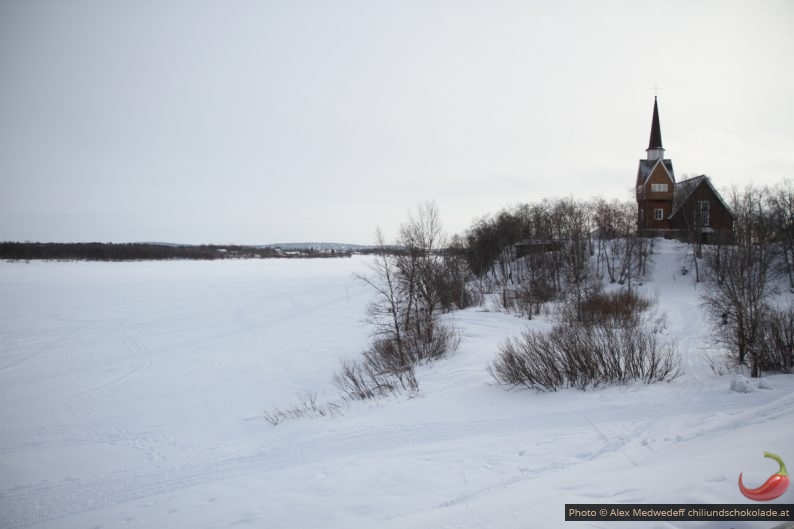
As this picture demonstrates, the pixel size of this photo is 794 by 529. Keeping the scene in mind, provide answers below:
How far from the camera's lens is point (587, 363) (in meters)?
10.8

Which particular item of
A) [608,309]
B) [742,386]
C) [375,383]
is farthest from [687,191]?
[375,383]

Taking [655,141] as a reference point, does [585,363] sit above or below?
below

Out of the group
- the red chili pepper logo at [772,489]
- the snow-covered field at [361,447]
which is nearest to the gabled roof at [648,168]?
the snow-covered field at [361,447]

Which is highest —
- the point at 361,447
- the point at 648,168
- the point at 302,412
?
the point at 648,168

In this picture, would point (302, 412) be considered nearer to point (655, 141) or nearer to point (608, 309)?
point (608, 309)

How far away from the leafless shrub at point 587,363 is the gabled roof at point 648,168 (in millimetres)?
39866

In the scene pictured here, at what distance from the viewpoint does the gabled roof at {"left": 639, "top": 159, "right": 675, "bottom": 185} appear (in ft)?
141

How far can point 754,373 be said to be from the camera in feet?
34.3

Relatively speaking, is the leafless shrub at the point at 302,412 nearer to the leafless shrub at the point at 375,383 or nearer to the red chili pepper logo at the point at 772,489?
the leafless shrub at the point at 375,383

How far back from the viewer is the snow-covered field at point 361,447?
522 cm

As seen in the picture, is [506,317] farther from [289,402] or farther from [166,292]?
[166,292]

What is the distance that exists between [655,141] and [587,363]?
46125 millimetres

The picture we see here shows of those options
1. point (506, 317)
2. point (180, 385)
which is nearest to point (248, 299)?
point (180, 385)

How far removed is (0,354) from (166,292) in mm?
26858
